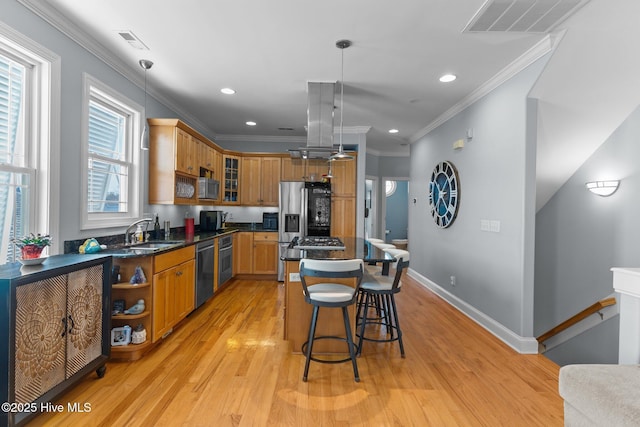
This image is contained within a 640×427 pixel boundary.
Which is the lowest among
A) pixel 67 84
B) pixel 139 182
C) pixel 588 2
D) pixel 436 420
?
pixel 436 420

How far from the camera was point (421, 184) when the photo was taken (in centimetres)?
586

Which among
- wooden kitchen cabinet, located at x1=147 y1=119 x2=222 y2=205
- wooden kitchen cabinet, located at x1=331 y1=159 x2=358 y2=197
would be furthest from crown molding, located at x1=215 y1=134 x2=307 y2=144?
wooden kitchen cabinet, located at x1=147 y1=119 x2=222 y2=205

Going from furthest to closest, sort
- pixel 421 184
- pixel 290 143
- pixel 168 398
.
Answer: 1. pixel 290 143
2. pixel 421 184
3. pixel 168 398

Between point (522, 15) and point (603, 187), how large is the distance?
2.13 m

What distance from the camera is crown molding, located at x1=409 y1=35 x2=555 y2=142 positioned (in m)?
2.85

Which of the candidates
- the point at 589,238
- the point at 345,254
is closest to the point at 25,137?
the point at 345,254

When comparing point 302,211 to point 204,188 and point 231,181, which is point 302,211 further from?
point 204,188

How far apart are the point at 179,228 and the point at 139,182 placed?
54.9 inches

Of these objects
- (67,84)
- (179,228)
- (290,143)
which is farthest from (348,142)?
(67,84)

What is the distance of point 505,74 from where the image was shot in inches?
134

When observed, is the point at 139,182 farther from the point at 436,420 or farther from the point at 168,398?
the point at 436,420

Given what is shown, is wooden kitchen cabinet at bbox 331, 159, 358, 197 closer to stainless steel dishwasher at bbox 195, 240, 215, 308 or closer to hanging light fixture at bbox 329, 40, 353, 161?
hanging light fixture at bbox 329, 40, 353, 161

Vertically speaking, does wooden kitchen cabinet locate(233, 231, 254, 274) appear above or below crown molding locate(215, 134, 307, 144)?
below

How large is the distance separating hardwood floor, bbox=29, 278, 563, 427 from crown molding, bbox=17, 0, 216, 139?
8.89 ft
